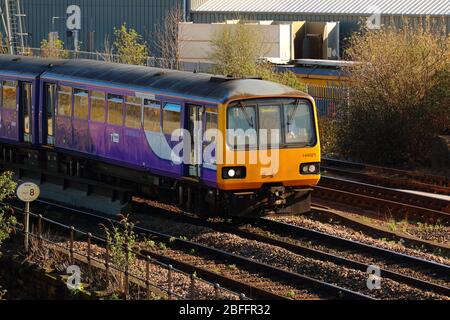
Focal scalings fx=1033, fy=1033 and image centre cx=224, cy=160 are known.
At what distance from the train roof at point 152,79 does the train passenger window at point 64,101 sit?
0.78 ft

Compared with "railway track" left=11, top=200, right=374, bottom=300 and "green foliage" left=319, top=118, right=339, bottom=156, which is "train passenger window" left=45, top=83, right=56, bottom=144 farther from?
"green foliage" left=319, top=118, right=339, bottom=156

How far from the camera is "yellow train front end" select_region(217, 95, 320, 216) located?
57.7 feet

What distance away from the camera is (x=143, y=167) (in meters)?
19.6

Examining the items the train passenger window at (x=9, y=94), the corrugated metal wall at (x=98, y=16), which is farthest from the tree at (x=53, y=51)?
the train passenger window at (x=9, y=94)

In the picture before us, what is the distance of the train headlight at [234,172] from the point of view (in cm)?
1753

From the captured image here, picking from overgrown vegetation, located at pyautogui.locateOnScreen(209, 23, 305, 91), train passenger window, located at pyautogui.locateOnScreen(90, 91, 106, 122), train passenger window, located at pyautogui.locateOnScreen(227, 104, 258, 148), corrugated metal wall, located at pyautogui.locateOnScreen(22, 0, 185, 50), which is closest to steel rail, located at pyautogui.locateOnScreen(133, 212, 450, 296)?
train passenger window, located at pyautogui.locateOnScreen(227, 104, 258, 148)

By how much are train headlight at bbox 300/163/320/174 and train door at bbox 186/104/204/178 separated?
1.84 metres

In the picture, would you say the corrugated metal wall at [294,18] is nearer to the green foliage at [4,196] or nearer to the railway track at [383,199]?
the railway track at [383,199]

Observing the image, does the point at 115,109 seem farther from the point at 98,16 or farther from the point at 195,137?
the point at 98,16

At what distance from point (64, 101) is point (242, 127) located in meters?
5.89

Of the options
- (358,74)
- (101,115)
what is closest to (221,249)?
(101,115)

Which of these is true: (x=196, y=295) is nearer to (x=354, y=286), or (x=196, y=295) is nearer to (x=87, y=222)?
(x=354, y=286)

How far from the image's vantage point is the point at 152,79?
19797 millimetres

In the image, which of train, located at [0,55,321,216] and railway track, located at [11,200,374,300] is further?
train, located at [0,55,321,216]
